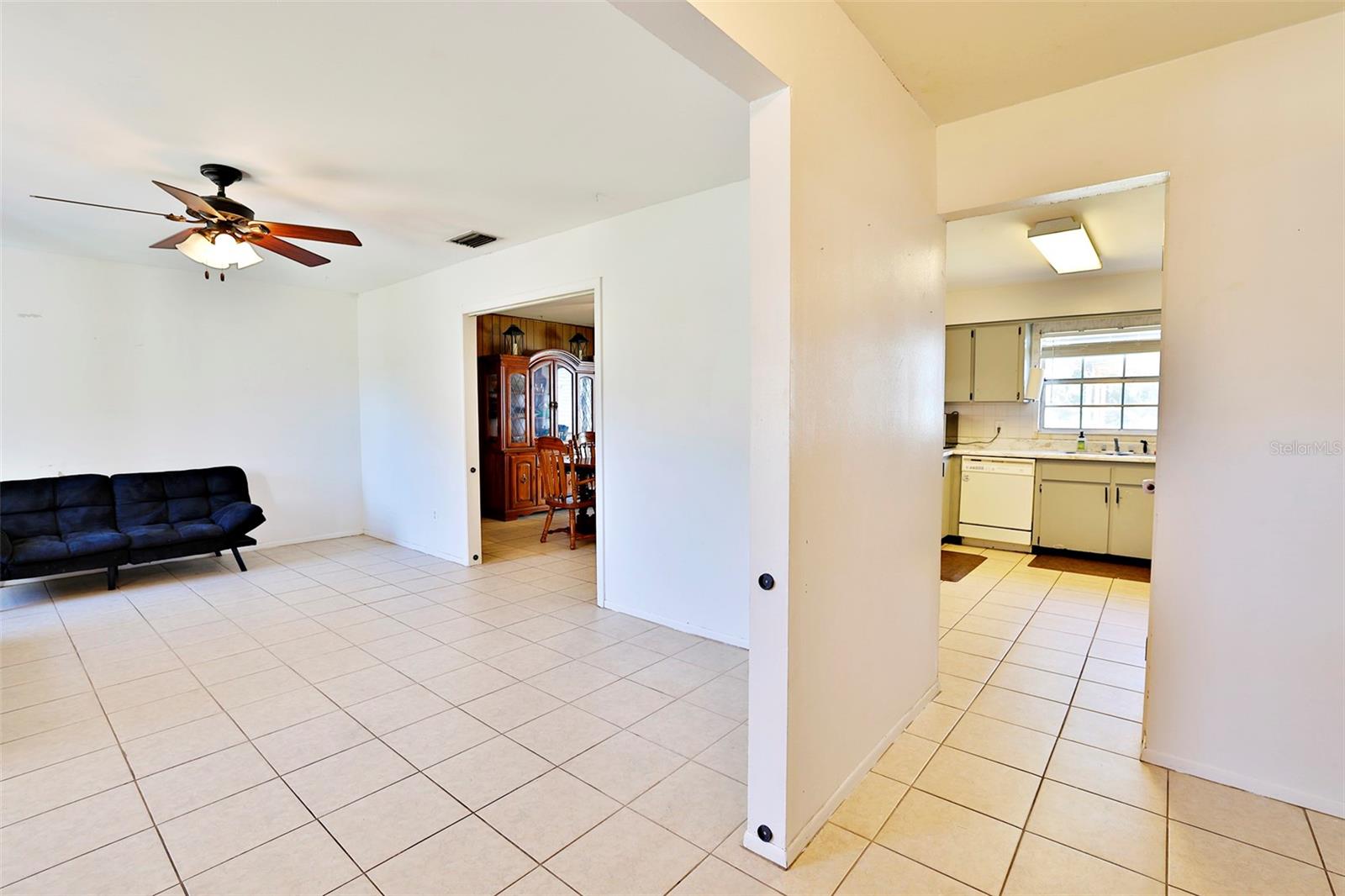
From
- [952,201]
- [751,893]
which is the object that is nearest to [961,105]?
[952,201]

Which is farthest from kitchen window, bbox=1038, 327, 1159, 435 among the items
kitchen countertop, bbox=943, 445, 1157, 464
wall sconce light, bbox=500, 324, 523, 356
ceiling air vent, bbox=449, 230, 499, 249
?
wall sconce light, bbox=500, 324, 523, 356

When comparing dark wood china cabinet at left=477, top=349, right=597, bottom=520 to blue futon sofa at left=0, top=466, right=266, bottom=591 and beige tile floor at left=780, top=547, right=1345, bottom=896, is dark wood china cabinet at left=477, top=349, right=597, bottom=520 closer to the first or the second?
blue futon sofa at left=0, top=466, right=266, bottom=591

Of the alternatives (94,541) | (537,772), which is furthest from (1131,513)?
(94,541)

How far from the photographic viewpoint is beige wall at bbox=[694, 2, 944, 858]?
1716 mm

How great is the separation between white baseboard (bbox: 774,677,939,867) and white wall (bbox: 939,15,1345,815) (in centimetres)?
83

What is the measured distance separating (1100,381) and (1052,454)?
962mm

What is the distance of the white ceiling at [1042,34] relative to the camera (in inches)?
71.2

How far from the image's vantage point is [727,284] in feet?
10.9

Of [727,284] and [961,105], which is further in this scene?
[727,284]

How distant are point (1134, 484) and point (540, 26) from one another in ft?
17.6

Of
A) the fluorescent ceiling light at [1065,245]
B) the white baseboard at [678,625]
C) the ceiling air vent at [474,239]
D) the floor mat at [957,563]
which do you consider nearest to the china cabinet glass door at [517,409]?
the ceiling air vent at [474,239]

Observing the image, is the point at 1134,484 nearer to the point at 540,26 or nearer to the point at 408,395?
the point at 540,26

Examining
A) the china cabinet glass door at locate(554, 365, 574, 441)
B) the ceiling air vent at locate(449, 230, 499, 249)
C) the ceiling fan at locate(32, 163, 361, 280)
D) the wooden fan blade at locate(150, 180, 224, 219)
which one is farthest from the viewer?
the china cabinet glass door at locate(554, 365, 574, 441)

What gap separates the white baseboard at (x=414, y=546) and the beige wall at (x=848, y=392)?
12.5ft
